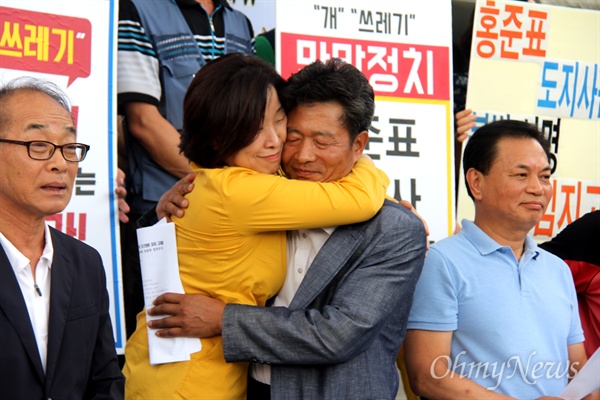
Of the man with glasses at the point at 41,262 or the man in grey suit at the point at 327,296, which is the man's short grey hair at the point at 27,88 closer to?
the man with glasses at the point at 41,262

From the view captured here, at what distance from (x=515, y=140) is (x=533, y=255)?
1.43 ft

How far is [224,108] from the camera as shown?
99.4 inches

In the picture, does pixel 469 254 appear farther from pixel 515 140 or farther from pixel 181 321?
pixel 181 321

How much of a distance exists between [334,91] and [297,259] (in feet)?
1.70

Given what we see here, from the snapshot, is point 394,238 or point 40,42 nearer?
point 394,238

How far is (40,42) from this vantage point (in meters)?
3.33

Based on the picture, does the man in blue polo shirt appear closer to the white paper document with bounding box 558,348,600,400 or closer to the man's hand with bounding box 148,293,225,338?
the white paper document with bounding box 558,348,600,400

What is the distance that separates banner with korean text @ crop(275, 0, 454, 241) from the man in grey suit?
106 cm

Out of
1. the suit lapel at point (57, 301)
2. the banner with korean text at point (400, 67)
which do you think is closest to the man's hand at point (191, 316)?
the suit lapel at point (57, 301)

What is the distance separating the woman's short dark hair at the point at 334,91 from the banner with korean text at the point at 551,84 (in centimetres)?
158

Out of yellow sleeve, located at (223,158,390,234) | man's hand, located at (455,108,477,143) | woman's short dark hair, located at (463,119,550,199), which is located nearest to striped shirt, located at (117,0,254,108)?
yellow sleeve, located at (223,158,390,234)

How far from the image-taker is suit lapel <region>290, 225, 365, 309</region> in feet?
8.41

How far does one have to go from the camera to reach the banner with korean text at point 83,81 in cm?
329

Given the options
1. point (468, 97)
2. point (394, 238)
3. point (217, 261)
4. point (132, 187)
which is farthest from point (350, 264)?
point (468, 97)
